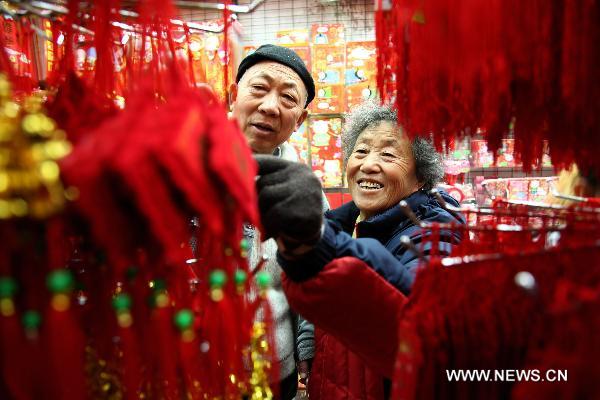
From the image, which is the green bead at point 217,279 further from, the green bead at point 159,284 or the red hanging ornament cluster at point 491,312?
the red hanging ornament cluster at point 491,312

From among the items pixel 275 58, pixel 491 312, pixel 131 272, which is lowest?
pixel 491 312

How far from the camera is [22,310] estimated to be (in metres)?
0.33

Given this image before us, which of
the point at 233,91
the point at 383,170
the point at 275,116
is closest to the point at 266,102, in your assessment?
the point at 275,116

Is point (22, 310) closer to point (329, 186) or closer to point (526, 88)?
point (526, 88)

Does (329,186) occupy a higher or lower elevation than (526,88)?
lower

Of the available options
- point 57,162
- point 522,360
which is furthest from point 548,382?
point 57,162

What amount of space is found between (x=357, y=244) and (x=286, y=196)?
24 centimetres

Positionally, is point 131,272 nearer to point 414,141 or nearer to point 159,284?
point 159,284

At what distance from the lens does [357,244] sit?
68cm

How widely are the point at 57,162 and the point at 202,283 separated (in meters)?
0.21

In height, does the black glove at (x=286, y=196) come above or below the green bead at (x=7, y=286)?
above

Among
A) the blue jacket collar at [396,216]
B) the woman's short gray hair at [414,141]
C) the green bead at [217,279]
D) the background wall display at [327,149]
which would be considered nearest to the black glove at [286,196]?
the green bead at [217,279]

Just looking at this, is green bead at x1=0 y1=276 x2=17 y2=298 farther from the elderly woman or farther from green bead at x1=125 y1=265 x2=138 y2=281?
the elderly woman

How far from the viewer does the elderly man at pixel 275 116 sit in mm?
1051
